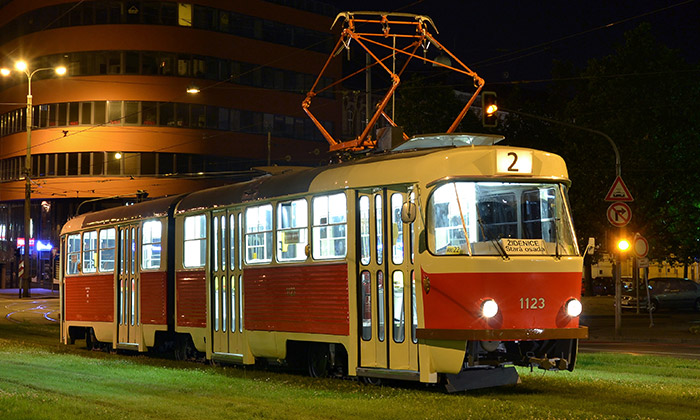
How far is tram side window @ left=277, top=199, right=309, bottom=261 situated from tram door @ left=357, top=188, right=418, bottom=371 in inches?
58.6

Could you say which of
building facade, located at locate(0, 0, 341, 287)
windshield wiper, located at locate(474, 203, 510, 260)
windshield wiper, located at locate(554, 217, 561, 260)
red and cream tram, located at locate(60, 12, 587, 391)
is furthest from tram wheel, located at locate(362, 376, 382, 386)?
building facade, located at locate(0, 0, 341, 287)

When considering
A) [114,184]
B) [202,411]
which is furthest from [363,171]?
[114,184]

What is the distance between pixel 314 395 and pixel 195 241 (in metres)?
7.20

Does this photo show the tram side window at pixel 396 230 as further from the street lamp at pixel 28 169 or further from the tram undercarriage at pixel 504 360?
the street lamp at pixel 28 169

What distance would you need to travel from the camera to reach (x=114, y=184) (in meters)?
64.6

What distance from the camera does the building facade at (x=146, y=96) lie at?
6412cm

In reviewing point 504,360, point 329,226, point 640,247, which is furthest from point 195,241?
point 640,247

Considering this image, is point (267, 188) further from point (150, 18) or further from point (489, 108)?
point (150, 18)

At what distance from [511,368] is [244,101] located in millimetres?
54844

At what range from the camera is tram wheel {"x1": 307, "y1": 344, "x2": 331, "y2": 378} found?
1535 centimetres

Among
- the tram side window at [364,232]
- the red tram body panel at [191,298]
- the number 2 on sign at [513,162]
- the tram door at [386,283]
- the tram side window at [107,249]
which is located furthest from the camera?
the tram side window at [107,249]

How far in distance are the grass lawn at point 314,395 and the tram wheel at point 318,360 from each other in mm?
229

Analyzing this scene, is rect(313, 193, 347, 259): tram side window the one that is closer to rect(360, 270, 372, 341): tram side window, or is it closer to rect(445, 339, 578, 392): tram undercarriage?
rect(360, 270, 372, 341): tram side window

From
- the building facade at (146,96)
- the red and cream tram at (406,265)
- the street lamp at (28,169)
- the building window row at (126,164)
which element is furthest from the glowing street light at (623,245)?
the building window row at (126,164)
